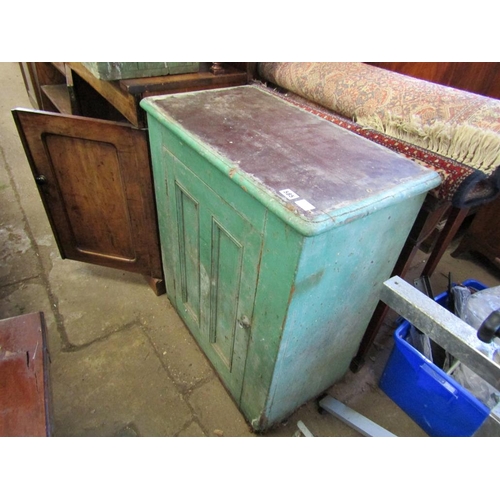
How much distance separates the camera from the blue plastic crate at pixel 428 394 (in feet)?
3.90

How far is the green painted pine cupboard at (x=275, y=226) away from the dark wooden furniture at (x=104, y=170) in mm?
108

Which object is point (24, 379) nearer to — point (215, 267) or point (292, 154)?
point (215, 267)

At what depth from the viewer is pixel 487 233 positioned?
2.05m

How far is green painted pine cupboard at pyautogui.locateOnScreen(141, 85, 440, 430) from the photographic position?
81 centimetres

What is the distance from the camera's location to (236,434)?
4.51 ft

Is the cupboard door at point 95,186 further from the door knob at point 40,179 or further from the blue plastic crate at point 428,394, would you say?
the blue plastic crate at point 428,394

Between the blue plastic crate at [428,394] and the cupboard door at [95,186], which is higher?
the cupboard door at [95,186]

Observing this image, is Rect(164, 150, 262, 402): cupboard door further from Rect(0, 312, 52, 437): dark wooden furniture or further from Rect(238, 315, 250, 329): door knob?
Rect(0, 312, 52, 437): dark wooden furniture

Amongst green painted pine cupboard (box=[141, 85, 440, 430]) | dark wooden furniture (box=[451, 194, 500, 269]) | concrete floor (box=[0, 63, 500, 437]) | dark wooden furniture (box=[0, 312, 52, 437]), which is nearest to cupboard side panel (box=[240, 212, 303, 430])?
green painted pine cupboard (box=[141, 85, 440, 430])

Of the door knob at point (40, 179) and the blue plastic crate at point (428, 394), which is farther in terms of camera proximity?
the door knob at point (40, 179)

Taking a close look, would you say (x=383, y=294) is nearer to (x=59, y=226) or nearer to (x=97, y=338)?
(x=97, y=338)

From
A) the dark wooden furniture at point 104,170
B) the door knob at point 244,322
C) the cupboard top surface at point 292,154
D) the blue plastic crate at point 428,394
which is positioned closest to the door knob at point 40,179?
the dark wooden furniture at point 104,170

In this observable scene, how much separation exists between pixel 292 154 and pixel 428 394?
105 cm

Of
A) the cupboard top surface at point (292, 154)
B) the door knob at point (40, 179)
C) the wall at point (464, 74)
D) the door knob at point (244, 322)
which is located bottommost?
the door knob at point (244, 322)
